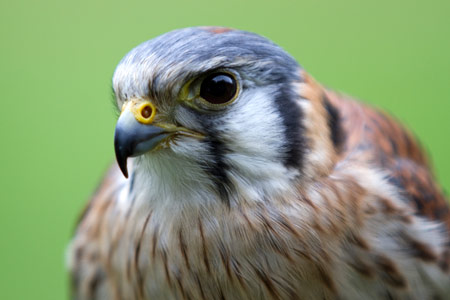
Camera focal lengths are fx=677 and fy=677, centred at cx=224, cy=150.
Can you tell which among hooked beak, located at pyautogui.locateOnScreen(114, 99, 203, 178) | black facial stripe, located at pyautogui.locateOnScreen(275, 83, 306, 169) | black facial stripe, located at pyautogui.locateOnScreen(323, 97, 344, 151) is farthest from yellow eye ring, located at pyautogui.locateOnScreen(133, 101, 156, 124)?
black facial stripe, located at pyautogui.locateOnScreen(323, 97, 344, 151)

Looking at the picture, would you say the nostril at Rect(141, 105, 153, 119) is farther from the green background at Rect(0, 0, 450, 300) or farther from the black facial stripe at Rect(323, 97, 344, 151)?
the green background at Rect(0, 0, 450, 300)

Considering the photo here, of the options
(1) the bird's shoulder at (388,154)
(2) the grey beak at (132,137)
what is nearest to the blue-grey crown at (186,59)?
(2) the grey beak at (132,137)

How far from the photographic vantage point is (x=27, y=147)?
5344 millimetres

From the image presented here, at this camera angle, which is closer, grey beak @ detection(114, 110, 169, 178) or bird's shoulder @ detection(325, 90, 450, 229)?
grey beak @ detection(114, 110, 169, 178)

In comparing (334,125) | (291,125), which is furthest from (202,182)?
(334,125)

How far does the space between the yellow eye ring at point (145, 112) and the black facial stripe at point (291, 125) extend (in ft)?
1.31

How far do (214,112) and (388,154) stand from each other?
87cm

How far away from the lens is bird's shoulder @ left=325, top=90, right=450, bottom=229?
7.87 feet

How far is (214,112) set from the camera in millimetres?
2012

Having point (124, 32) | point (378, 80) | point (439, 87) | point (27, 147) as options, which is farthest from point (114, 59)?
point (439, 87)

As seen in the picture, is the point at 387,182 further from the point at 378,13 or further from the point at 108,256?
the point at 378,13

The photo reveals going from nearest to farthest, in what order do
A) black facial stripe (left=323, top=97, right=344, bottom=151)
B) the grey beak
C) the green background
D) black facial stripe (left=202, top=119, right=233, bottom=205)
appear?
1. the grey beak
2. black facial stripe (left=202, top=119, right=233, bottom=205)
3. black facial stripe (left=323, top=97, right=344, bottom=151)
4. the green background

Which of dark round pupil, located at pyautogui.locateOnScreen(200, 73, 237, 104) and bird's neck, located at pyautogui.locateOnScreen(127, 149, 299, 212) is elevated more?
dark round pupil, located at pyautogui.locateOnScreen(200, 73, 237, 104)

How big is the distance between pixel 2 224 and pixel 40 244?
0.34m
